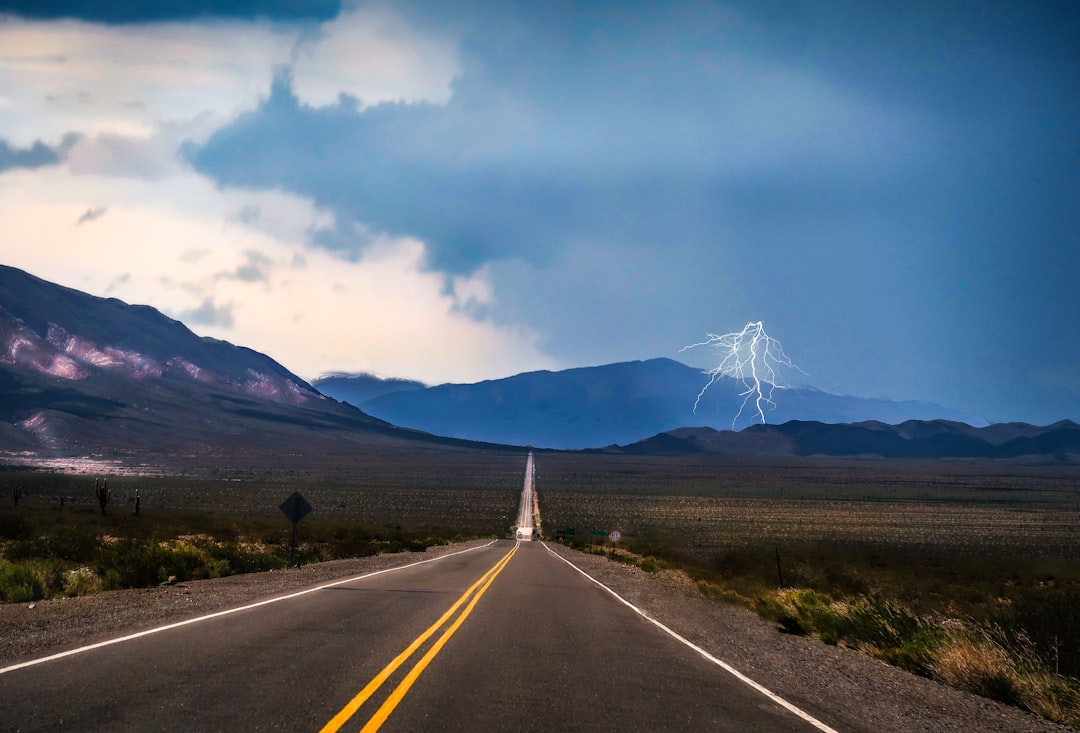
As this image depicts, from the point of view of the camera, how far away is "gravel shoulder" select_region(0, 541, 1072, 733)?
7871 millimetres

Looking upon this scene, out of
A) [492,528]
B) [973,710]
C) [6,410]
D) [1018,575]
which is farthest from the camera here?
[6,410]

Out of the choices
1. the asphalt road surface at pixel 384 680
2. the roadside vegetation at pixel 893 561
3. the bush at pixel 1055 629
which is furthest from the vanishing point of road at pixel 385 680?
the bush at pixel 1055 629

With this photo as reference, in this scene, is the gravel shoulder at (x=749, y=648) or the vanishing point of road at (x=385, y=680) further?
the gravel shoulder at (x=749, y=648)

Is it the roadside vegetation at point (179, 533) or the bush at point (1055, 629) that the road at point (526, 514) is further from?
the bush at point (1055, 629)

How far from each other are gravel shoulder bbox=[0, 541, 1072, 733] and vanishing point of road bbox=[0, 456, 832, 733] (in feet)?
2.22

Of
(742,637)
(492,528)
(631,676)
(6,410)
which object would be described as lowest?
(492,528)

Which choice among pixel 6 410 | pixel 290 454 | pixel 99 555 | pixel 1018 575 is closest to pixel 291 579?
pixel 99 555

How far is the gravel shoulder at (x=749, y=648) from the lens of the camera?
25.8 ft

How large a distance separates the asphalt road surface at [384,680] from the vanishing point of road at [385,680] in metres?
0.02

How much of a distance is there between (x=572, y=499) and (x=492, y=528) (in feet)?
119

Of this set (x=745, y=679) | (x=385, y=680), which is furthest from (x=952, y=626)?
(x=385, y=680)

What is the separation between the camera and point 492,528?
72938 mm

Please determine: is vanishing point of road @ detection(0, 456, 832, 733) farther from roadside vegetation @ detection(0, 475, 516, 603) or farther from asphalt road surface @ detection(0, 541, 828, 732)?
roadside vegetation @ detection(0, 475, 516, 603)

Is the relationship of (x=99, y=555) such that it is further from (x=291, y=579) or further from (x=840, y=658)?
(x=840, y=658)
